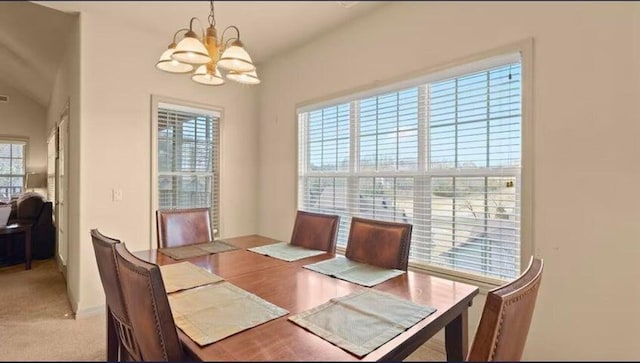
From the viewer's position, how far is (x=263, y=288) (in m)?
1.35

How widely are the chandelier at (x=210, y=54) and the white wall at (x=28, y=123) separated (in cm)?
61

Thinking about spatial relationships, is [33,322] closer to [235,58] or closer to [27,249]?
[27,249]

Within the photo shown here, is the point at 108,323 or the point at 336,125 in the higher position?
Result: the point at 336,125

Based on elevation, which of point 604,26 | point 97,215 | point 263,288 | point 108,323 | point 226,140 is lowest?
point 108,323

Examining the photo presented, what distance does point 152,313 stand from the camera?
918 millimetres

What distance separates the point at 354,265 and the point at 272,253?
0.53 m

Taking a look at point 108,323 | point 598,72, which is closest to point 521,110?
point 598,72

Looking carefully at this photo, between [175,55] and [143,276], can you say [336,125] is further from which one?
[143,276]

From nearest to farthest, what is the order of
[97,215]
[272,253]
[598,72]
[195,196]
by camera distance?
[598,72] → [272,253] → [97,215] → [195,196]

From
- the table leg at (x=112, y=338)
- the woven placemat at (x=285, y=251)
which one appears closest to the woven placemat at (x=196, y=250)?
the woven placemat at (x=285, y=251)

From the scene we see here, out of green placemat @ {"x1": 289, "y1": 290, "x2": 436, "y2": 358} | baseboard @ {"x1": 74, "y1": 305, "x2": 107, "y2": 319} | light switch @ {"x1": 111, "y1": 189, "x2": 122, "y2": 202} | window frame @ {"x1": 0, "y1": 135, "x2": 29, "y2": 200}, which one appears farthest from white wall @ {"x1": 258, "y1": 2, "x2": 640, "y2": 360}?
baseboard @ {"x1": 74, "y1": 305, "x2": 107, "y2": 319}

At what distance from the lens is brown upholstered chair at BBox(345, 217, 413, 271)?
1722mm

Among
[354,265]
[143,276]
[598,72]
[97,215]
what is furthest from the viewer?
[97,215]

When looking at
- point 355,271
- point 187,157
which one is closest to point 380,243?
point 355,271
